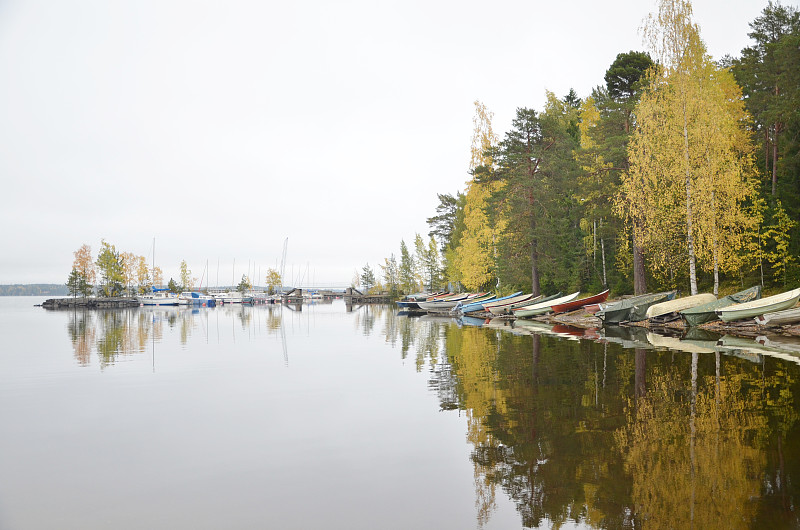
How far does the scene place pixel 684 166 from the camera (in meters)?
27.5

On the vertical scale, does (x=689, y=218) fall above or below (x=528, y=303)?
above

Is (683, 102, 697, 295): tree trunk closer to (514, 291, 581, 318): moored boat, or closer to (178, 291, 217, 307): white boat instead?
(514, 291, 581, 318): moored boat

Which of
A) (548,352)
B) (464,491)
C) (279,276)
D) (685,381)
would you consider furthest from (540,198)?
(279,276)

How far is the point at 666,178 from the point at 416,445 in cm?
2647

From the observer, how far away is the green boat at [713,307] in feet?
76.7

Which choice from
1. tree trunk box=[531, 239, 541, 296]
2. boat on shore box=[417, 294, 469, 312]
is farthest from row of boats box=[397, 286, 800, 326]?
boat on shore box=[417, 294, 469, 312]

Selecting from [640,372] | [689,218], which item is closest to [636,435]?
[640,372]

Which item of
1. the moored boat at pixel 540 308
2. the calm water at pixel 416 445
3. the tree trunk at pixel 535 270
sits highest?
the tree trunk at pixel 535 270

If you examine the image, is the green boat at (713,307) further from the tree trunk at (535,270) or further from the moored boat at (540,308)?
the tree trunk at (535,270)

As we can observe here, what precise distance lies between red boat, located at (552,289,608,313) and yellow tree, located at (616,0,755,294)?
17.1ft

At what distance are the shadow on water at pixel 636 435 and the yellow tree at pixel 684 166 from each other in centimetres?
1113

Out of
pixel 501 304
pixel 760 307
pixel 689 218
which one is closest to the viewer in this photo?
pixel 760 307

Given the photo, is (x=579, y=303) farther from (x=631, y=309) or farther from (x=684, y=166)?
(x=684, y=166)

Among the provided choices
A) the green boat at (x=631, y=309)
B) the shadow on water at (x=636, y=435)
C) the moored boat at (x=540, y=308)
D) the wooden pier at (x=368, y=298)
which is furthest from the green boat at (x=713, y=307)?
the wooden pier at (x=368, y=298)
